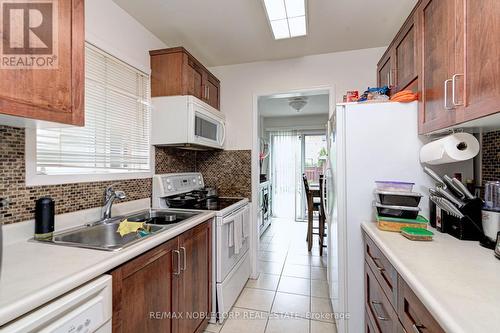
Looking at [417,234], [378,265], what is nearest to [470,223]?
[417,234]

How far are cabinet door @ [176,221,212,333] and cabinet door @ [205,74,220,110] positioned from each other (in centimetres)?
144

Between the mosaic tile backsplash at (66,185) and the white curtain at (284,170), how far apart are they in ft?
9.43

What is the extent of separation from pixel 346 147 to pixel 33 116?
1.68m

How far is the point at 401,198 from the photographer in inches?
55.7

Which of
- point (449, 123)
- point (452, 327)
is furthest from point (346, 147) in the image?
point (452, 327)

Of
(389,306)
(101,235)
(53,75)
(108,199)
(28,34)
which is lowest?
(389,306)

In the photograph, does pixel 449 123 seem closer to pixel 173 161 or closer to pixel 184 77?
pixel 184 77

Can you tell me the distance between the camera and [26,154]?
4.12ft

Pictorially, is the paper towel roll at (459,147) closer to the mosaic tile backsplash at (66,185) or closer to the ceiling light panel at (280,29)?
the ceiling light panel at (280,29)

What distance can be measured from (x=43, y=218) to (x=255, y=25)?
206 cm

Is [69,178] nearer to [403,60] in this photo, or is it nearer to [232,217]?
[232,217]

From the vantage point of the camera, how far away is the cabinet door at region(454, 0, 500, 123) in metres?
0.82

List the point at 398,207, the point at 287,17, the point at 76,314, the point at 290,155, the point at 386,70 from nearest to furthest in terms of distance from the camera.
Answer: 1. the point at 76,314
2. the point at 398,207
3. the point at 287,17
4. the point at 386,70
5. the point at 290,155

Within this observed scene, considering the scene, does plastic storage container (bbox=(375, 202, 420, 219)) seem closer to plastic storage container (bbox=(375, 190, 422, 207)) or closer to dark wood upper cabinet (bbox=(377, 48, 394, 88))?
plastic storage container (bbox=(375, 190, 422, 207))
